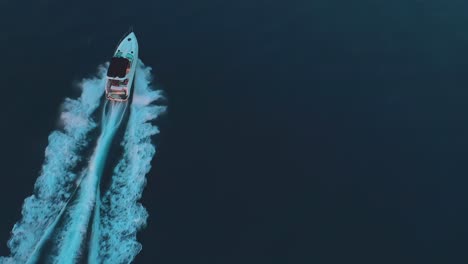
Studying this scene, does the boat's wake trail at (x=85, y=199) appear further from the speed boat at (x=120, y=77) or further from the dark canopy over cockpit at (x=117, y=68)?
the dark canopy over cockpit at (x=117, y=68)

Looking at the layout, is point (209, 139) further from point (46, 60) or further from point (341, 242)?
point (46, 60)

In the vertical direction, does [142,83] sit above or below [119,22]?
below

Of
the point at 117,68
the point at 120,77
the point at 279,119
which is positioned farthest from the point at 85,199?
the point at 279,119

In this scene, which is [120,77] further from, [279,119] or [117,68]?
[279,119]

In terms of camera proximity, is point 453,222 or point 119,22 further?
point 119,22

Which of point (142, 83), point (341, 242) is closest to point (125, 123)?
point (142, 83)

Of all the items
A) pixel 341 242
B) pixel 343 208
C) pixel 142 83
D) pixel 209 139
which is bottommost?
pixel 341 242

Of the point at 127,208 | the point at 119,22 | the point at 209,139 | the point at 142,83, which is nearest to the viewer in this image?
the point at 127,208

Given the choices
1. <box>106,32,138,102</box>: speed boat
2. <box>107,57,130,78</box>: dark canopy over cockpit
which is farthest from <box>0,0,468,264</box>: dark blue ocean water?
<box>107,57,130,78</box>: dark canopy over cockpit
